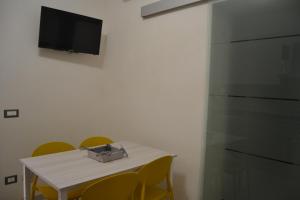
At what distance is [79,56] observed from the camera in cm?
320

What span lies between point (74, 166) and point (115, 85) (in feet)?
5.45

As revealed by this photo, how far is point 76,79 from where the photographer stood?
126 inches

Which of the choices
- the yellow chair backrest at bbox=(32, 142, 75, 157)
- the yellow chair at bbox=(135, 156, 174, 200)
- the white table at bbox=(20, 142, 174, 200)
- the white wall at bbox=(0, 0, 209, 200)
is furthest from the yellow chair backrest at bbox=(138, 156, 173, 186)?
the yellow chair backrest at bbox=(32, 142, 75, 157)

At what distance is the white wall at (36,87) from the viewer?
8.61ft

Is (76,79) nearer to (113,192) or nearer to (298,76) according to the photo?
(113,192)

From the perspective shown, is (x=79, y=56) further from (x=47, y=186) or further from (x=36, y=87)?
(x=47, y=186)

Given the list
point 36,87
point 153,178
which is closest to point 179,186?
point 153,178

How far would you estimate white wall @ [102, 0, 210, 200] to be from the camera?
→ 2.44m

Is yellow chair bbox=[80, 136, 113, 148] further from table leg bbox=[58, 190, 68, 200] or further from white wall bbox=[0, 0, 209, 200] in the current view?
table leg bbox=[58, 190, 68, 200]

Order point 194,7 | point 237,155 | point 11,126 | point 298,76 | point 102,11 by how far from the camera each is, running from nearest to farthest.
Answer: point 298,76 < point 237,155 < point 194,7 < point 11,126 < point 102,11

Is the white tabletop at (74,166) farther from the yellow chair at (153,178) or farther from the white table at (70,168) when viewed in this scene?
the yellow chair at (153,178)

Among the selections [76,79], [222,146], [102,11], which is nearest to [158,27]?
[102,11]

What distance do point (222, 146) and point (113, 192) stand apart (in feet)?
3.71

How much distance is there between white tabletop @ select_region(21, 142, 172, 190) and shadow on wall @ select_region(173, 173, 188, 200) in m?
0.46
